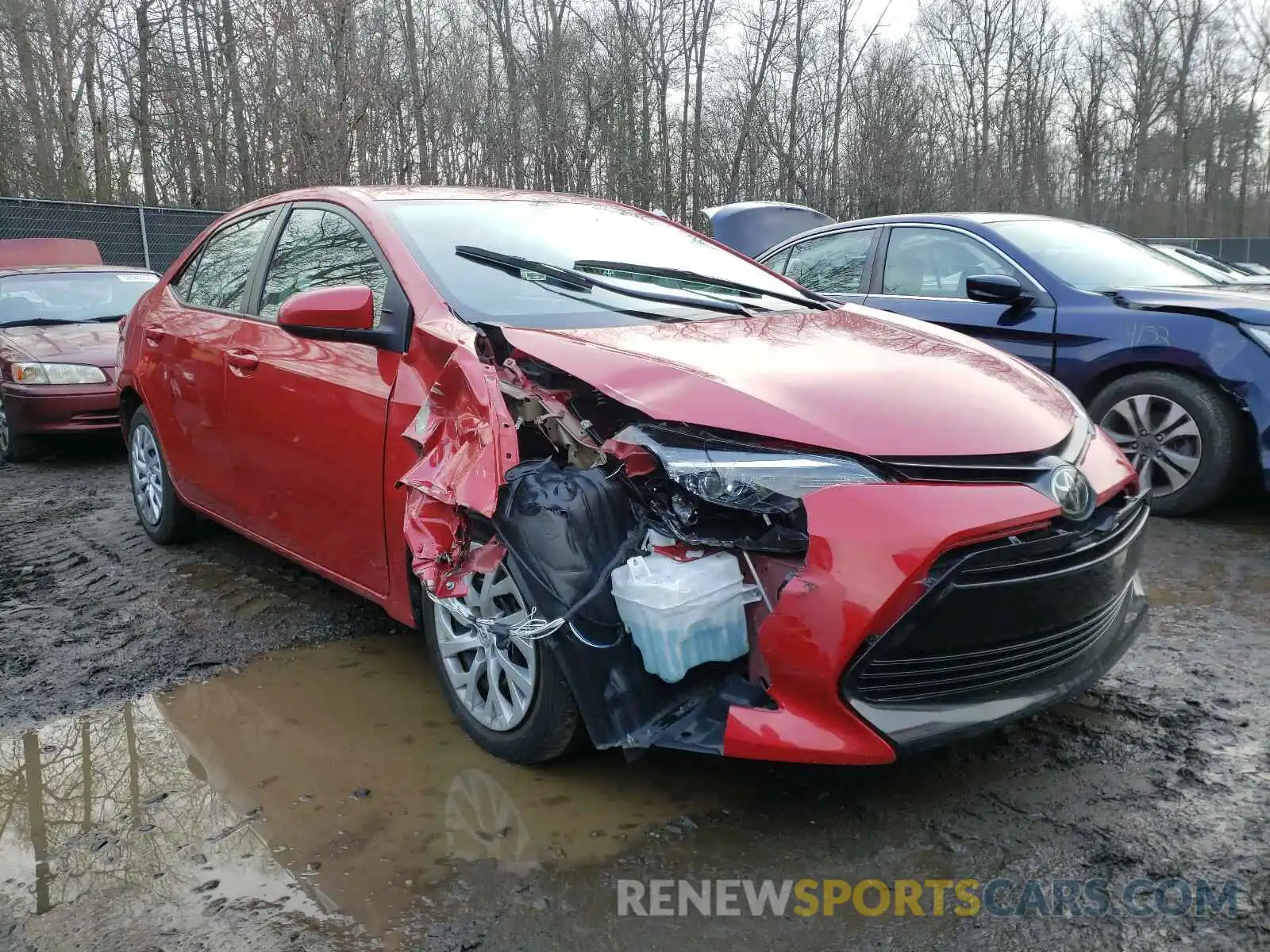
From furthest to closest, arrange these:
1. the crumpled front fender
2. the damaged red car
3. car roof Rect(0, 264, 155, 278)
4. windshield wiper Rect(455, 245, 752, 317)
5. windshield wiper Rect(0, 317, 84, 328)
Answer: car roof Rect(0, 264, 155, 278)
windshield wiper Rect(0, 317, 84, 328)
windshield wiper Rect(455, 245, 752, 317)
the crumpled front fender
the damaged red car

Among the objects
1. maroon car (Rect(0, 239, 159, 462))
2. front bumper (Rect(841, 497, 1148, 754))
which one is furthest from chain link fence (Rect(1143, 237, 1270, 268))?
front bumper (Rect(841, 497, 1148, 754))

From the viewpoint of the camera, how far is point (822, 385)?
2.50 metres

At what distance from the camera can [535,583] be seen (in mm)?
2420

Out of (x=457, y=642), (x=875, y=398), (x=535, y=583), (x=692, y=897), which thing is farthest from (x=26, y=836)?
(x=875, y=398)

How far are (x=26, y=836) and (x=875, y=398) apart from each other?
2.41 metres

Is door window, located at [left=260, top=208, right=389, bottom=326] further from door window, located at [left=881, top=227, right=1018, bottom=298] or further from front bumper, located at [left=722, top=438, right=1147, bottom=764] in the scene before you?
door window, located at [left=881, top=227, right=1018, bottom=298]

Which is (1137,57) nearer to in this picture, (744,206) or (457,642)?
(744,206)

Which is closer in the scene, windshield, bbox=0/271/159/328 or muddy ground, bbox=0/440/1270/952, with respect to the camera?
muddy ground, bbox=0/440/1270/952

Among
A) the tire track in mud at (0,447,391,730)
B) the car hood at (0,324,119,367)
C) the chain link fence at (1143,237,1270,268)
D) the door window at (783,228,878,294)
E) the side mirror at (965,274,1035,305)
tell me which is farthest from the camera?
the chain link fence at (1143,237,1270,268)

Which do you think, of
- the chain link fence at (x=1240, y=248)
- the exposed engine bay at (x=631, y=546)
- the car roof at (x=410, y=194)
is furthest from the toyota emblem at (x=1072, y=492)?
the chain link fence at (x=1240, y=248)

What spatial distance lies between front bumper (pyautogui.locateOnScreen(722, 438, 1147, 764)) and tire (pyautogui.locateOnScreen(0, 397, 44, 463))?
22.0 ft

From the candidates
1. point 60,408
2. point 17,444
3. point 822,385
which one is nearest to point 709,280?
point 822,385

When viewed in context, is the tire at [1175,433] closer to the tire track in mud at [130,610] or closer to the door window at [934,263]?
the door window at [934,263]

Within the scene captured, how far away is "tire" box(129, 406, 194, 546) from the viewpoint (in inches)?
183
